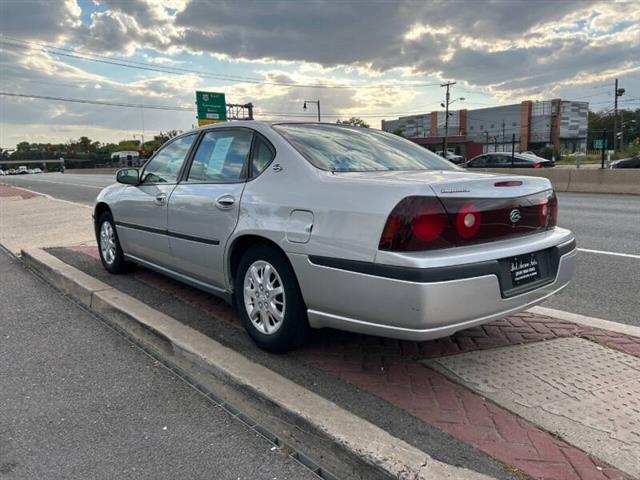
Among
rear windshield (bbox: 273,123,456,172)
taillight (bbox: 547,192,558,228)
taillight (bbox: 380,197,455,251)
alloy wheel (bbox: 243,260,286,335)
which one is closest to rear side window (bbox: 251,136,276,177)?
rear windshield (bbox: 273,123,456,172)

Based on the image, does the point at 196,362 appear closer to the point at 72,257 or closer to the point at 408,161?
the point at 408,161

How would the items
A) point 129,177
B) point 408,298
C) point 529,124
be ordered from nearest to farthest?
point 408,298
point 129,177
point 529,124

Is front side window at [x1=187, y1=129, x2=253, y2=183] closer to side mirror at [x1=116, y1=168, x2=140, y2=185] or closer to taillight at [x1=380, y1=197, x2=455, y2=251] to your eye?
side mirror at [x1=116, y1=168, x2=140, y2=185]

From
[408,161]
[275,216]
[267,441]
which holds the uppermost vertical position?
[408,161]

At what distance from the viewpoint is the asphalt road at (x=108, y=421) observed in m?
2.49

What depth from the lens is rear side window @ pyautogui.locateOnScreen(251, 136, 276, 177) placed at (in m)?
3.63

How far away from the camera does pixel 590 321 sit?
415cm

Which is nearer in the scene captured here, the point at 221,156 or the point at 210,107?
the point at 221,156

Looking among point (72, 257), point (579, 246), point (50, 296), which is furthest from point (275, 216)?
point (579, 246)

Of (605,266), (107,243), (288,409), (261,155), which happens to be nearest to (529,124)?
(605,266)

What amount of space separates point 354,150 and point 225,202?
996mm

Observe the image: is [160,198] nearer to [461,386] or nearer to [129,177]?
[129,177]

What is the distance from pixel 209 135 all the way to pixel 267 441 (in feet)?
8.68

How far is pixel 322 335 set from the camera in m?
3.93
